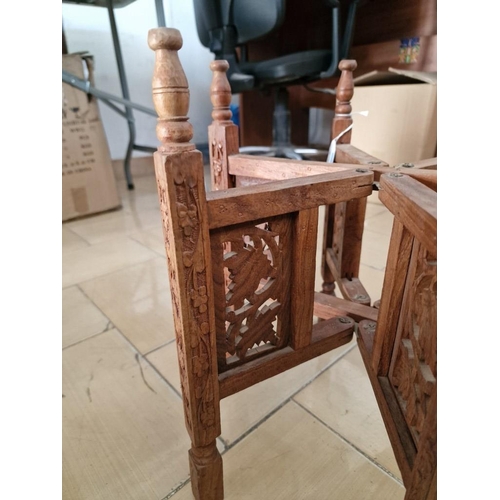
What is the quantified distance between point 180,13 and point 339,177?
221cm

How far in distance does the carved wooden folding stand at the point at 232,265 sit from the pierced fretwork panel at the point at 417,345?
1 centimetres

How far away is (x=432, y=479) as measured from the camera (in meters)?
0.39

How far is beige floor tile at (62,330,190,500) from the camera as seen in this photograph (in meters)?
0.63

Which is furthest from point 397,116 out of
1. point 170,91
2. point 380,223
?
point 170,91

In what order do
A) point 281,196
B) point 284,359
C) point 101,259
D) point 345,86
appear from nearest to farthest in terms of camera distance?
point 281,196, point 284,359, point 345,86, point 101,259

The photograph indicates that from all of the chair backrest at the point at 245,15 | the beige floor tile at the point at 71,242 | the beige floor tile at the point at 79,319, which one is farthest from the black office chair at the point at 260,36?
the beige floor tile at the point at 79,319

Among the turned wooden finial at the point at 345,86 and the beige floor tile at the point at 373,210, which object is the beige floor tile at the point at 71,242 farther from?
the beige floor tile at the point at 373,210

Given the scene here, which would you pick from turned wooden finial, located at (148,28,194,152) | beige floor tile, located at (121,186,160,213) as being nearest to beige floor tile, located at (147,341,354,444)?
turned wooden finial, located at (148,28,194,152)

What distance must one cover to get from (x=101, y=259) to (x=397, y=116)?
1.44 meters

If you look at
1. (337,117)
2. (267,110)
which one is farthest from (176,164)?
(267,110)

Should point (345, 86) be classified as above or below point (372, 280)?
above

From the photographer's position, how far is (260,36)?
5.15ft

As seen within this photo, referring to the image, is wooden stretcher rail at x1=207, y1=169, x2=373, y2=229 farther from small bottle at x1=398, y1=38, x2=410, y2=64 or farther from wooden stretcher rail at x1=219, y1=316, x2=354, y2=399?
small bottle at x1=398, y1=38, x2=410, y2=64

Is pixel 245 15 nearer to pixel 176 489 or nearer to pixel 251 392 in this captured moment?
pixel 251 392
